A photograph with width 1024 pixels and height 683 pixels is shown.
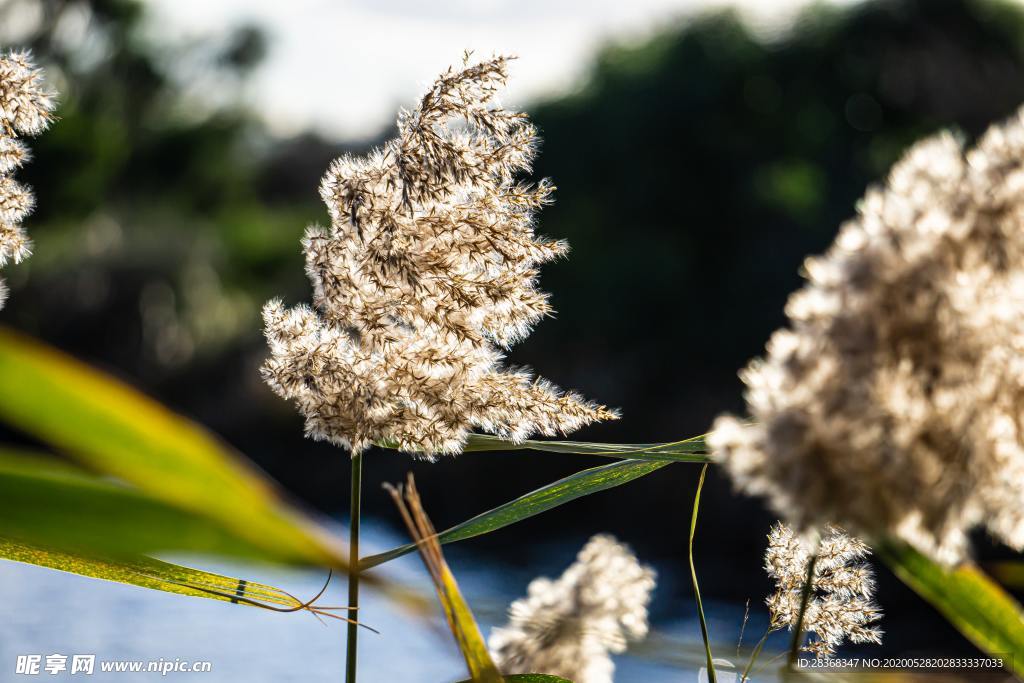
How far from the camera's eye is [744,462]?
1.42 feet

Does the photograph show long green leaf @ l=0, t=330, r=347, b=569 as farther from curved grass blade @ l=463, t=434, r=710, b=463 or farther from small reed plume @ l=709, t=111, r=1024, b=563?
curved grass blade @ l=463, t=434, r=710, b=463

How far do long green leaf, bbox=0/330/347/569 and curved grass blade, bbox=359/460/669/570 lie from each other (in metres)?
0.38

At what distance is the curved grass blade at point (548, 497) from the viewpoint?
2.29ft

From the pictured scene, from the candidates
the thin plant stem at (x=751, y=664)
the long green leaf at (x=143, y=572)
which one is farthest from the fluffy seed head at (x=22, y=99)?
the thin plant stem at (x=751, y=664)

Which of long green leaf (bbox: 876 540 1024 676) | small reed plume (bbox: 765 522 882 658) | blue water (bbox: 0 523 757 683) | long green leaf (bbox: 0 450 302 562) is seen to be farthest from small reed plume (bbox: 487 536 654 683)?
blue water (bbox: 0 523 757 683)

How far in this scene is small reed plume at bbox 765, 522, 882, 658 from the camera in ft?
2.61

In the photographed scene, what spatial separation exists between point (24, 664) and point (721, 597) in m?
8.23

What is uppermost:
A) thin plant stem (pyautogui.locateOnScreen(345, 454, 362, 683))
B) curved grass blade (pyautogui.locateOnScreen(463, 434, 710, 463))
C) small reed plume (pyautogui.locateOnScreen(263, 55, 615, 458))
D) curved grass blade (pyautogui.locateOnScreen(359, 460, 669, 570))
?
small reed plume (pyautogui.locateOnScreen(263, 55, 615, 458))

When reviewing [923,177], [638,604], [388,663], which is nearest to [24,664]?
[638,604]

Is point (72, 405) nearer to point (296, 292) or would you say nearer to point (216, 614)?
point (216, 614)

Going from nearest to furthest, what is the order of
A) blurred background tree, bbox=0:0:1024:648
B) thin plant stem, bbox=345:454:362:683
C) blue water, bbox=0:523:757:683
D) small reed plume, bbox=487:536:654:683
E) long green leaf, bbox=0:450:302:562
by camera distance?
long green leaf, bbox=0:450:302:562, thin plant stem, bbox=345:454:362:683, small reed plume, bbox=487:536:654:683, blue water, bbox=0:523:757:683, blurred background tree, bbox=0:0:1024:648

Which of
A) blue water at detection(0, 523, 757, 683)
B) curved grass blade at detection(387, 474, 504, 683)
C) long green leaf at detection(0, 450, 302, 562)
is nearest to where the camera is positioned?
long green leaf at detection(0, 450, 302, 562)

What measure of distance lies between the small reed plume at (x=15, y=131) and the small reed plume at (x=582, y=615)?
60 cm

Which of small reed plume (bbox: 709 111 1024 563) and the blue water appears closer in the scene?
small reed plume (bbox: 709 111 1024 563)
